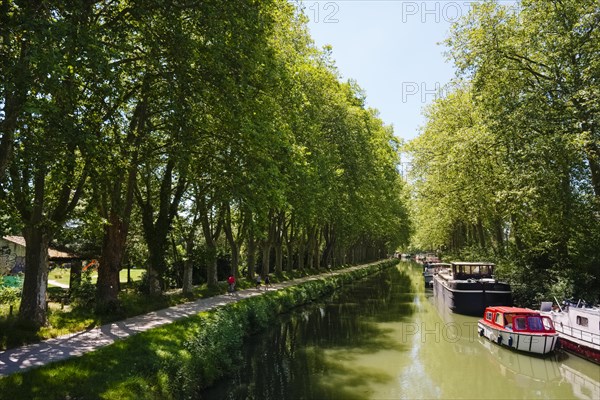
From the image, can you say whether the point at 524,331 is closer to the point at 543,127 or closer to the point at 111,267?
the point at 543,127

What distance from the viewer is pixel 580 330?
1888cm

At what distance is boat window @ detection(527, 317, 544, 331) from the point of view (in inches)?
775

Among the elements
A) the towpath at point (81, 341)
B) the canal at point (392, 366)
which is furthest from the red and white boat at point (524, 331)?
the towpath at point (81, 341)

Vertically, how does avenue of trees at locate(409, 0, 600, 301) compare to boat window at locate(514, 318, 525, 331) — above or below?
above

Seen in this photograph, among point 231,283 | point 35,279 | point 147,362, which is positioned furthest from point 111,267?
point 231,283

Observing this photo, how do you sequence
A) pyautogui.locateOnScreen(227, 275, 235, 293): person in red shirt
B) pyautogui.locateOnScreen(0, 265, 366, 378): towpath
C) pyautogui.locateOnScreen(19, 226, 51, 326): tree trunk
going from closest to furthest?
pyautogui.locateOnScreen(0, 265, 366, 378): towpath < pyautogui.locateOnScreen(19, 226, 51, 326): tree trunk < pyautogui.locateOnScreen(227, 275, 235, 293): person in red shirt

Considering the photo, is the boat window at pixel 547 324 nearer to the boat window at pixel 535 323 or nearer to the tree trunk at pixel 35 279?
the boat window at pixel 535 323

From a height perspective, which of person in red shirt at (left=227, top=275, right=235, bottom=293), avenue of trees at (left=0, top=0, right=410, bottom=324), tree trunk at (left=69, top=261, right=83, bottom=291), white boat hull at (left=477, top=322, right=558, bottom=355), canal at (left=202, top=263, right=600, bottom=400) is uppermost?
avenue of trees at (left=0, top=0, right=410, bottom=324)

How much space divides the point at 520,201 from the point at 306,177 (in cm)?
1309

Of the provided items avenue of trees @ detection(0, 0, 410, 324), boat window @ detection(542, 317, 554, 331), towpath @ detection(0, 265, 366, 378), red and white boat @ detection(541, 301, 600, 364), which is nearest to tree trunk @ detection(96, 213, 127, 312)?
avenue of trees @ detection(0, 0, 410, 324)

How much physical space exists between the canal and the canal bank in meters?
1.09

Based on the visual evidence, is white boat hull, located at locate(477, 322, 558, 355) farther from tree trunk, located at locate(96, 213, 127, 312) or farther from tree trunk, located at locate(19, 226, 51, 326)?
tree trunk, located at locate(19, 226, 51, 326)

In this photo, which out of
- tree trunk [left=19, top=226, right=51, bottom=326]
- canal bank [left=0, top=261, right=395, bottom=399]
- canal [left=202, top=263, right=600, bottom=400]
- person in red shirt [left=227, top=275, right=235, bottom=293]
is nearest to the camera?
canal bank [left=0, top=261, right=395, bottom=399]

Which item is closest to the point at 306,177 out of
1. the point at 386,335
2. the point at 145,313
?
the point at 386,335
